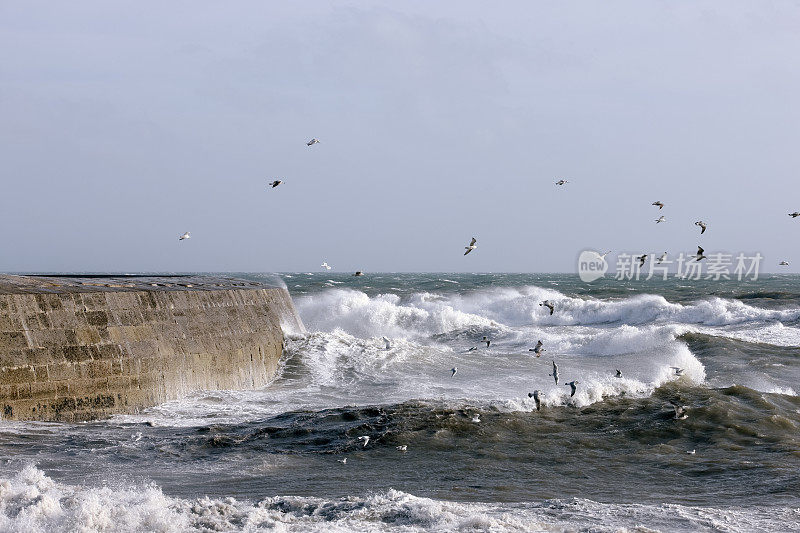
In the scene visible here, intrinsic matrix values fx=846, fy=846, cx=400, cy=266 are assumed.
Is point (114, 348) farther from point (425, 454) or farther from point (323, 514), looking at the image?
point (323, 514)

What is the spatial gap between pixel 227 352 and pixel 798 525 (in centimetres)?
978

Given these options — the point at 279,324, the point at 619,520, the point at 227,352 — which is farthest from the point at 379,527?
the point at 279,324

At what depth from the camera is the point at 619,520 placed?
722 cm

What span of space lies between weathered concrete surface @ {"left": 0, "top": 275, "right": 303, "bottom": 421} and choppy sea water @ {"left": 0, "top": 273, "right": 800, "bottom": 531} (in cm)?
40

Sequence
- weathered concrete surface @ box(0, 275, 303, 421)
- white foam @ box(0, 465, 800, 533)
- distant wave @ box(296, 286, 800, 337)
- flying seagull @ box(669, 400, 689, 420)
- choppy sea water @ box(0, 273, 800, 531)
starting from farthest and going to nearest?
distant wave @ box(296, 286, 800, 337) < flying seagull @ box(669, 400, 689, 420) < weathered concrete surface @ box(0, 275, 303, 421) < choppy sea water @ box(0, 273, 800, 531) < white foam @ box(0, 465, 800, 533)

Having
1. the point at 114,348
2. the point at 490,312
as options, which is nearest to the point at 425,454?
the point at 114,348

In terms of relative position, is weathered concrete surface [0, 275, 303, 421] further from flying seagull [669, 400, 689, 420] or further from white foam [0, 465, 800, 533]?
flying seagull [669, 400, 689, 420]

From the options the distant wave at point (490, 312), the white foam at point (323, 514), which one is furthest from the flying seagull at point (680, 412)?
the distant wave at point (490, 312)

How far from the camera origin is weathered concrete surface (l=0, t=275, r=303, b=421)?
10.8 metres

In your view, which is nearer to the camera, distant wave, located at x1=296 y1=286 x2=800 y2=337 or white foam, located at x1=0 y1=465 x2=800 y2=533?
white foam, located at x1=0 y1=465 x2=800 y2=533

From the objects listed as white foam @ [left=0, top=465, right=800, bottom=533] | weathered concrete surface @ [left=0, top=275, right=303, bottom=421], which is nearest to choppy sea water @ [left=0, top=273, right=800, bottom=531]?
white foam @ [left=0, top=465, right=800, bottom=533]

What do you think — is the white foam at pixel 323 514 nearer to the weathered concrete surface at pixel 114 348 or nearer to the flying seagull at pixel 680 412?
the weathered concrete surface at pixel 114 348

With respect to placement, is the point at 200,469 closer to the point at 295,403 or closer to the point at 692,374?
the point at 295,403

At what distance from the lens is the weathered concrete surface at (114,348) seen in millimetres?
10836
